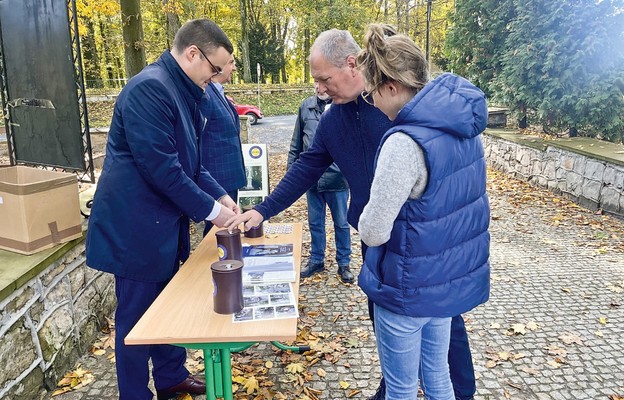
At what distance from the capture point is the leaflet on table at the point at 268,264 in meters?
2.10

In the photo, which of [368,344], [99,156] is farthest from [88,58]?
[368,344]

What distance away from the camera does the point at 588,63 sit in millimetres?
7984

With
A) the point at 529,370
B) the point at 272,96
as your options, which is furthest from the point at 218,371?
the point at 272,96

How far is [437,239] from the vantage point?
65.6 inches

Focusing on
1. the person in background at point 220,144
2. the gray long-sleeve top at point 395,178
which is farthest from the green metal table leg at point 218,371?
the person in background at point 220,144

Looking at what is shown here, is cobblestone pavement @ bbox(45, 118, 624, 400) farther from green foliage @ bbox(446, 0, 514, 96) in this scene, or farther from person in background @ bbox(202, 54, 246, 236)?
green foliage @ bbox(446, 0, 514, 96)

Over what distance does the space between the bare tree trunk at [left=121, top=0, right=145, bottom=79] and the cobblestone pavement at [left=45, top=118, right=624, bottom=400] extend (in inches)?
166

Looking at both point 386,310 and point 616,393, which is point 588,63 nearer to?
point 616,393

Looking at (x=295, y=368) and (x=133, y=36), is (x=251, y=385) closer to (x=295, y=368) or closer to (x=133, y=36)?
(x=295, y=368)

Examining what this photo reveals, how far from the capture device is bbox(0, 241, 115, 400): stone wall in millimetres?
2549

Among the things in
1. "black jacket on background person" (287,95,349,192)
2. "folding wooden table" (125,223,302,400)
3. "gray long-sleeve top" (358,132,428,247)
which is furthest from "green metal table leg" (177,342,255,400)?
"black jacket on background person" (287,95,349,192)

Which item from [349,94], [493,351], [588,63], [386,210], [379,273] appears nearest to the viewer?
[386,210]

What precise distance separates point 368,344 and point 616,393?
4.83 feet

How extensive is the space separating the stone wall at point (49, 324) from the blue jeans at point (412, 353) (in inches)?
73.9
